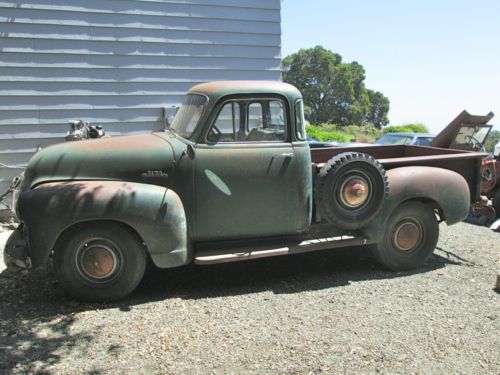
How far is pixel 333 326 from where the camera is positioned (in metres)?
3.86

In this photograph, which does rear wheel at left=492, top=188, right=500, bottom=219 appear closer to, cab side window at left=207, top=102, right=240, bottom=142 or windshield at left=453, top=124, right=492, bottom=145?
windshield at left=453, top=124, right=492, bottom=145

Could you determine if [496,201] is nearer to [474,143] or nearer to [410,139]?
[474,143]

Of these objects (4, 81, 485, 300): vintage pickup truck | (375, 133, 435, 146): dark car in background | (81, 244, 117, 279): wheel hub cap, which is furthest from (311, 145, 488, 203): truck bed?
(375, 133, 435, 146): dark car in background

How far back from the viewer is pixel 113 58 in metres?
7.41

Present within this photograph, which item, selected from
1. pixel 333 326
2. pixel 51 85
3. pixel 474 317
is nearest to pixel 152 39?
pixel 51 85

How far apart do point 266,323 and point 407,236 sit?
2.17 m

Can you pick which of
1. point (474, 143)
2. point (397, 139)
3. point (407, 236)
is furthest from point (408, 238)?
point (397, 139)

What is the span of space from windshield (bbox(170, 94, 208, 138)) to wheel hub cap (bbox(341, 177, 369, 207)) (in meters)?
1.62

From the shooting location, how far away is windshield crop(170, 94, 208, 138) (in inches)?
184

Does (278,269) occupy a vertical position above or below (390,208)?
below

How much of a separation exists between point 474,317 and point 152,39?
19.9ft

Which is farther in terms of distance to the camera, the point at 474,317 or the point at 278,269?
the point at 278,269

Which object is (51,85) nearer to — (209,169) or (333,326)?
(209,169)

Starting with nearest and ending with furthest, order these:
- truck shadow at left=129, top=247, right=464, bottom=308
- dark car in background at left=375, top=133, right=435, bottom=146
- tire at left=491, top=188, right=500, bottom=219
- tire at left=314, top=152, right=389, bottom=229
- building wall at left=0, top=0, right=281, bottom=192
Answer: truck shadow at left=129, top=247, right=464, bottom=308
tire at left=314, top=152, right=389, bottom=229
building wall at left=0, top=0, right=281, bottom=192
tire at left=491, top=188, right=500, bottom=219
dark car in background at left=375, top=133, right=435, bottom=146
